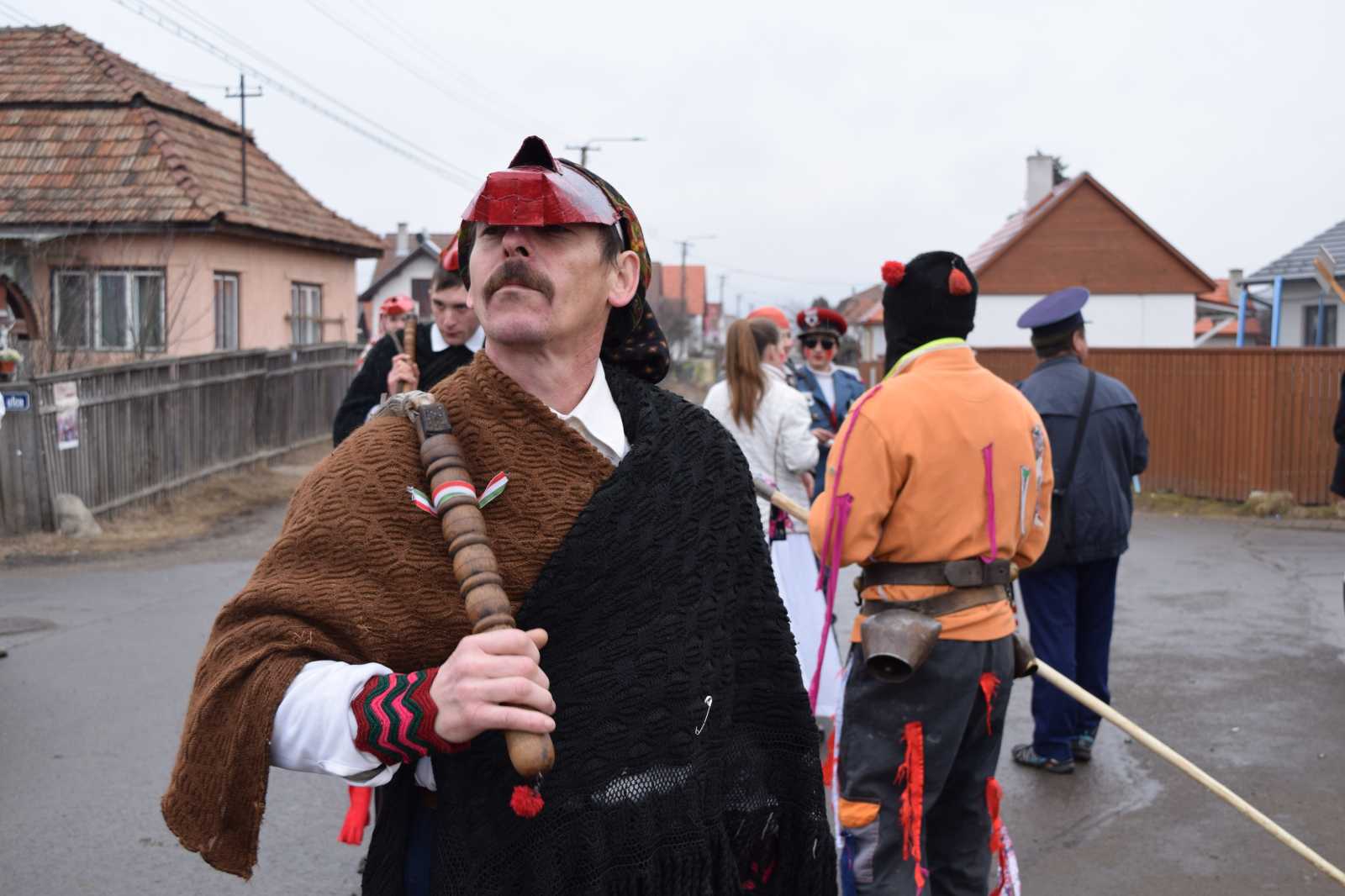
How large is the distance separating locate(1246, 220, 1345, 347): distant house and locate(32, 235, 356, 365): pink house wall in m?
16.7

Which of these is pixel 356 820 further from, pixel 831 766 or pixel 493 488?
pixel 831 766

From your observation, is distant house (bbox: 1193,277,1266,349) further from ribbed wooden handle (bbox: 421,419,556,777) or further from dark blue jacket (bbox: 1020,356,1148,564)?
ribbed wooden handle (bbox: 421,419,556,777)

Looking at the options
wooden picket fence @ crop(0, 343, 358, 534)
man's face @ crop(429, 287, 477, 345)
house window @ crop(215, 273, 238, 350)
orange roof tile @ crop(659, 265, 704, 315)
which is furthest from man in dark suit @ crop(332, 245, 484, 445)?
orange roof tile @ crop(659, 265, 704, 315)

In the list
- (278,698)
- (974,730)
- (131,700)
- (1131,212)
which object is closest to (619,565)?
(278,698)

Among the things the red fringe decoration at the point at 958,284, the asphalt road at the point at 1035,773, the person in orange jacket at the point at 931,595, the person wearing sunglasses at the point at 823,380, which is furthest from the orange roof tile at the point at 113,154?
the person in orange jacket at the point at 931,595

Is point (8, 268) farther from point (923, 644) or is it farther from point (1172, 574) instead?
point (923, 644)

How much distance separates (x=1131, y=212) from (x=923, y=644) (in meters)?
31.7

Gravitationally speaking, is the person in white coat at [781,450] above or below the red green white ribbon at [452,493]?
below

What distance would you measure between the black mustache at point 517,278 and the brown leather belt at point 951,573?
198 centimetres

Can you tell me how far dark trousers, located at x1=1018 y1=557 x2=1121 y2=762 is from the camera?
5539mm

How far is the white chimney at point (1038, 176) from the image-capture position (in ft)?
121

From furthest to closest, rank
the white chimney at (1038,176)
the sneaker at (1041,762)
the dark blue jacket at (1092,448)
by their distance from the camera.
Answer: the white chimney at (1038,176) → the sneaker at (1041,762) → the dark blue jacket at (1092,448)

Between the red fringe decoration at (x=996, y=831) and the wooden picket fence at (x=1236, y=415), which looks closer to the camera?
the red fringe decoration at (x=996, y=831)

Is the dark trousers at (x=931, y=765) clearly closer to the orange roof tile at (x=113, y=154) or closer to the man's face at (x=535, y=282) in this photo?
the man's face at (x=535, y=282)
